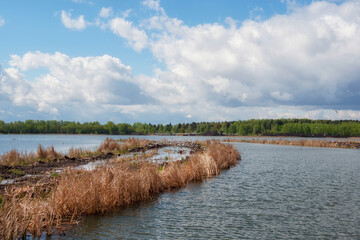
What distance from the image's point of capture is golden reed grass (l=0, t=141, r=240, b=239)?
31.2 feet

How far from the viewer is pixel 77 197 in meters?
12.1

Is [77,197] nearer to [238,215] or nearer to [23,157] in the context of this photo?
[238,215]

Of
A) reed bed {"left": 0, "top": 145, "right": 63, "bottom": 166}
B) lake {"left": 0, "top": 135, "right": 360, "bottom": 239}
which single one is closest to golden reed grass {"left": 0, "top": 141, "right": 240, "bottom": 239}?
lake {"left": 0, "top": 135, "right": 360, "bottom": 239}

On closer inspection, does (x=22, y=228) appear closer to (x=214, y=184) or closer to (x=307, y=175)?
(x=214, y=184)

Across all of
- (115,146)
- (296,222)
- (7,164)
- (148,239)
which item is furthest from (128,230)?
(115,146)

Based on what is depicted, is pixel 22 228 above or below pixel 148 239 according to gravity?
above

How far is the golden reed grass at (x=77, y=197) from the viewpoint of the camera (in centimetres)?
950

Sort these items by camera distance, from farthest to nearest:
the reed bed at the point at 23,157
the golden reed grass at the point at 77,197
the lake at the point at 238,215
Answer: the reed bed at the point at 23,157
the lake at the point at 238,215
the golden reed grass at the point at 77,197

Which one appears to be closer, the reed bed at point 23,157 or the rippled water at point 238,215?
the rippled water at point 238,215

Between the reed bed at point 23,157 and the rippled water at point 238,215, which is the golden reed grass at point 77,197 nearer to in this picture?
the rippled water at point 238,215

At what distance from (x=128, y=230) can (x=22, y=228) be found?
12.4ft

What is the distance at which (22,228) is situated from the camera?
948cm

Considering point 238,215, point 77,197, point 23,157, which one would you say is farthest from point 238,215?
point 23,157

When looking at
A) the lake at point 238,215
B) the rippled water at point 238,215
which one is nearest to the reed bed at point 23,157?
the rippled water at point 238,215
